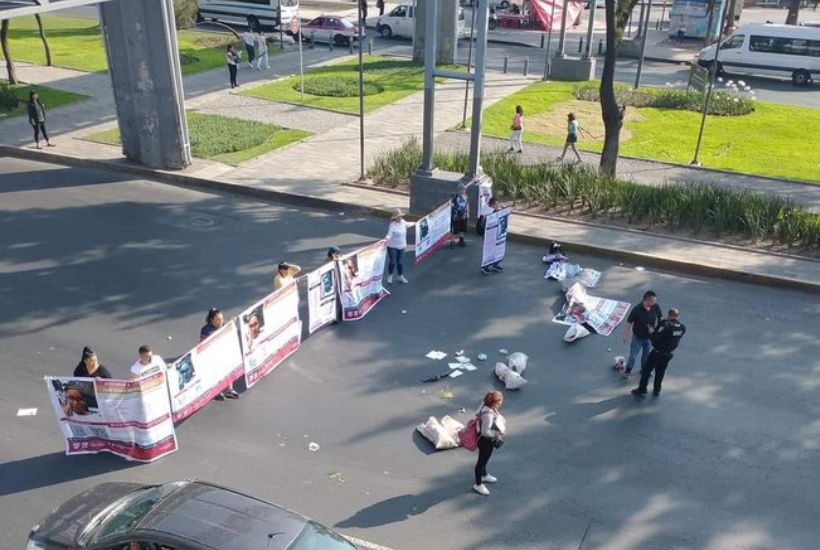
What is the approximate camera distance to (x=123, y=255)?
51.6 feet

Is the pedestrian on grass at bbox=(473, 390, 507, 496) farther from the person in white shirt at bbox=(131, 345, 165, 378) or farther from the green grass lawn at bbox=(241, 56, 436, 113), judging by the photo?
the green grass lawn at bbox=(241, 56, 436, 113)

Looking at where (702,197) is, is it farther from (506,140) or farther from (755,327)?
(506,140)

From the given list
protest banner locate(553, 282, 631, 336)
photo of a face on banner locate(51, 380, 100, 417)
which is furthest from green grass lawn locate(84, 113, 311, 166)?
photo of a face on banner locate(51, 380, 100, 417)

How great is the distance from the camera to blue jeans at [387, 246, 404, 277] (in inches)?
581

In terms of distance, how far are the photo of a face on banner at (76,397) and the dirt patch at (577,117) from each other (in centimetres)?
1863

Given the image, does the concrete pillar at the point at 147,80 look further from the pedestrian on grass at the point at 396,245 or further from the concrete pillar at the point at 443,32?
the concrete pillar at the point at 443,32

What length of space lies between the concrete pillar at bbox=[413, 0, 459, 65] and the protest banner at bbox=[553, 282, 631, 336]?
22.9 metres

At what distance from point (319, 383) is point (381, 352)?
4.45ft

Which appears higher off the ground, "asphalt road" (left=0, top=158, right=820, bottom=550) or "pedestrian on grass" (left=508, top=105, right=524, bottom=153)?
"pedestrian on grass" (left=508, top=105, right=524, bottom=153)

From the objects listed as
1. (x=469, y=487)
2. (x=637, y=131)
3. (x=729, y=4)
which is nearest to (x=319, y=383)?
(x=469, y=487)

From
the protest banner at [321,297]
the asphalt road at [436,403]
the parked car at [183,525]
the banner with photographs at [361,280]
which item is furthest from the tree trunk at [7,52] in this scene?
the parked car at [183,525]

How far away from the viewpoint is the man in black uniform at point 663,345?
11039 millimetres

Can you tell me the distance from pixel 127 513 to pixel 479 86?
12.6 m

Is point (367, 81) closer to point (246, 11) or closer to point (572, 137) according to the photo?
point (572, 137)
